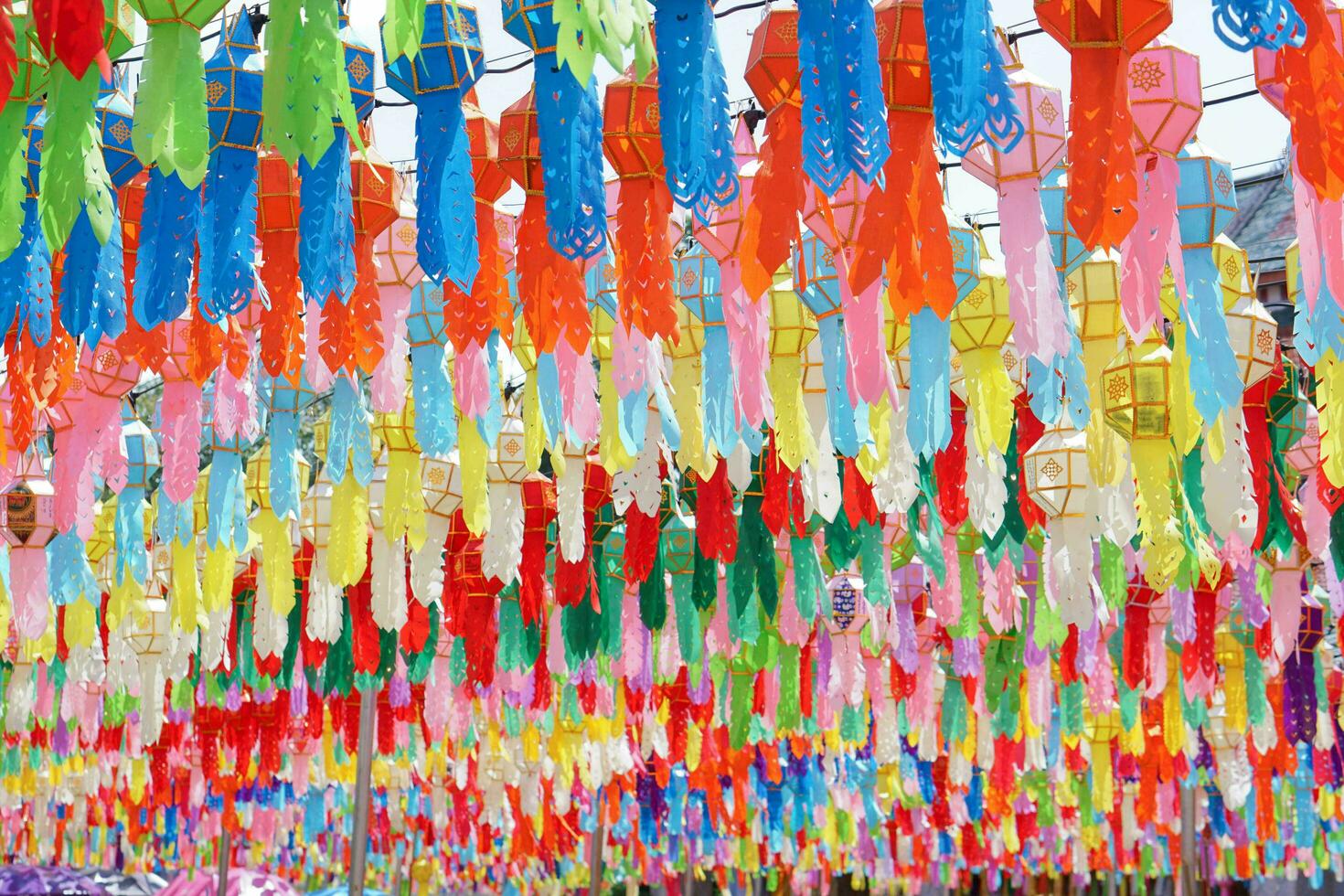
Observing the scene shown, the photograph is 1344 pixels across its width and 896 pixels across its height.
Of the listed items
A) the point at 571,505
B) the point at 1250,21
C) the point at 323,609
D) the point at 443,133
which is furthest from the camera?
the point at 323,609

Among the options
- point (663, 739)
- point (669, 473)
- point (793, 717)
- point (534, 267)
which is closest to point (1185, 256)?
point (534, 267)

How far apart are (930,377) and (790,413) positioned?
910mm

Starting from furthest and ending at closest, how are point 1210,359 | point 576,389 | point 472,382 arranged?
point 472,382, point 576,389, point 1210,359

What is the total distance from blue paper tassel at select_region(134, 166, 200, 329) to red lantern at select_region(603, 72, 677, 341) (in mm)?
780

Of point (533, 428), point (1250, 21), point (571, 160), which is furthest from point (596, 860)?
point (1250, 21)

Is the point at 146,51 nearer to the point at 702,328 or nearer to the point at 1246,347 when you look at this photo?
the point at 702,328

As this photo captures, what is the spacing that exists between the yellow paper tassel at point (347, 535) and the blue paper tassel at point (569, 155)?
2.54 metres

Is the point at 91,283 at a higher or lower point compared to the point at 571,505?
higher

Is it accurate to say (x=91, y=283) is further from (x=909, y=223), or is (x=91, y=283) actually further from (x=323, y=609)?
(x=323, y=609)

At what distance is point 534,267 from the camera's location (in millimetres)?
2998

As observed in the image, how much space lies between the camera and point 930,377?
10.6ft

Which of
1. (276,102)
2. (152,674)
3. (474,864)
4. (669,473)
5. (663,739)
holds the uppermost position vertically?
(276,102)

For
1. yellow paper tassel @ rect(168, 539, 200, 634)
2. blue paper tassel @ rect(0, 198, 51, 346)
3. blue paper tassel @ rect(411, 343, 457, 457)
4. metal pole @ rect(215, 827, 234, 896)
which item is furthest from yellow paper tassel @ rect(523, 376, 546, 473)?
metal pole @ rect(215, 827, 234, 896)

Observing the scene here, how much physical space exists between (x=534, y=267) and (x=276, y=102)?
0.74 metres
